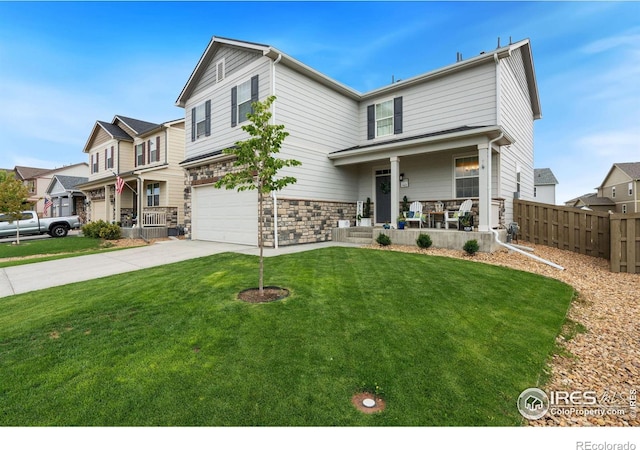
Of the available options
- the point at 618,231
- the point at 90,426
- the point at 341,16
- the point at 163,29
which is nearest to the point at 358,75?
the point at 341,16

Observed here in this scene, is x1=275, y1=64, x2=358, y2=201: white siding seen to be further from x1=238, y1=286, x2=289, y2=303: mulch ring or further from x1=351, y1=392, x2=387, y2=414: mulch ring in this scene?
x1=351, y1=392, x2=387, y2=414: mulch ring

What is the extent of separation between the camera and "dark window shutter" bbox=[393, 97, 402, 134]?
1221 centimetres

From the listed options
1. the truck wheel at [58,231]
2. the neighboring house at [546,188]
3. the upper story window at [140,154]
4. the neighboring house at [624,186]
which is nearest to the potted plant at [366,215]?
the upper story window at [140,154]

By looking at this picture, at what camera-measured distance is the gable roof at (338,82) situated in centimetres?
998

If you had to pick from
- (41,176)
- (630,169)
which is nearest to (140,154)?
(41,176)

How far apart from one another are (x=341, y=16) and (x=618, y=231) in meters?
9.76

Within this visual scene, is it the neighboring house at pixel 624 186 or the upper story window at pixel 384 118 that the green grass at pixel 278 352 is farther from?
the neighboring house at pixel 624 186

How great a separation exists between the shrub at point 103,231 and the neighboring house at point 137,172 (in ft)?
3.76

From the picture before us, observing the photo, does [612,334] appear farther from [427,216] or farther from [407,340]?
[427,216]

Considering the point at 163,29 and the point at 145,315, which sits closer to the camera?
the point at 145,315

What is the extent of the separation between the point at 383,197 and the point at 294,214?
4366mm

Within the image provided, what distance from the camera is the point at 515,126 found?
12.1 m

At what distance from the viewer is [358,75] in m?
21.2
